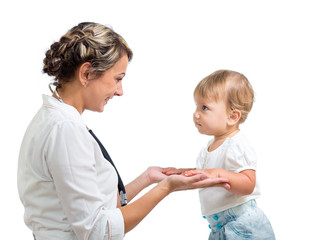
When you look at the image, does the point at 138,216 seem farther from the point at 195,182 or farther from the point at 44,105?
the point at 44,105

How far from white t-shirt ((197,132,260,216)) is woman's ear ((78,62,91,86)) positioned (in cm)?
81

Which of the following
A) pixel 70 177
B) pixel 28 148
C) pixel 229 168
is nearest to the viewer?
pixel 70 177

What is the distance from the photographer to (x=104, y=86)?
1.96 meters

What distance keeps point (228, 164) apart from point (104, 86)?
2.45 ft

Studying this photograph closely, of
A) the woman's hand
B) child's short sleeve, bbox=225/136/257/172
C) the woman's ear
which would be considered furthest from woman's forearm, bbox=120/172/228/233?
the woman's ear

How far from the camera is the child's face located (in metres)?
2.22

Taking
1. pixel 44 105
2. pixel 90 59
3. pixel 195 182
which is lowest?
pixel 195 182

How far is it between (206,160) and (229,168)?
0.63ft

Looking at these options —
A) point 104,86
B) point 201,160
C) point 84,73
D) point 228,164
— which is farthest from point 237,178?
point 84,73

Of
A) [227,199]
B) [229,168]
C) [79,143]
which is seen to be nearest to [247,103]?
[229,168]

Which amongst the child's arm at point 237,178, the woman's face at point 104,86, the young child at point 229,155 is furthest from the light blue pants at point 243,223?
the woman's face at point 104,86

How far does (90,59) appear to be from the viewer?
188cm

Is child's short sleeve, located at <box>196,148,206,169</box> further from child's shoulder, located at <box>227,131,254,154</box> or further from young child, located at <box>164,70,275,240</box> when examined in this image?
child's shoulder, located at <box>227,131,254,154</box>

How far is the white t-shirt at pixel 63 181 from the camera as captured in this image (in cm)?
173
